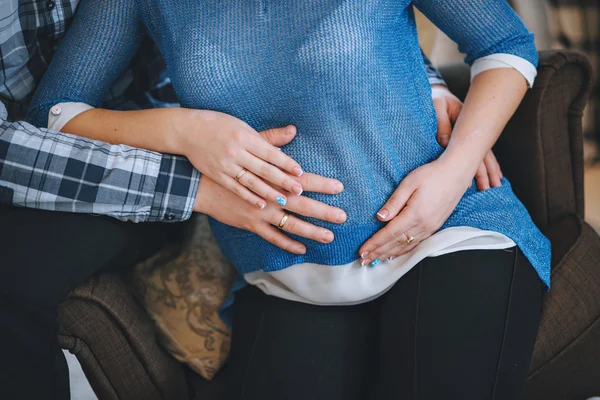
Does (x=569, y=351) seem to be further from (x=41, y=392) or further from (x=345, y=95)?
(x=41, y=392)

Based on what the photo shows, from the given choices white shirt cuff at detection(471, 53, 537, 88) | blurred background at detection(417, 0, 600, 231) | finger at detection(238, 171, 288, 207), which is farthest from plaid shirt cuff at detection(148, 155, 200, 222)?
blurred background at detection(417, 0, 600, 231)

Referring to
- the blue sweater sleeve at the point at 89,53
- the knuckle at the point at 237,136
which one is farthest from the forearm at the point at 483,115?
the blue sweater sleeve at the point at 89,53

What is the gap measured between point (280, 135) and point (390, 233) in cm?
23

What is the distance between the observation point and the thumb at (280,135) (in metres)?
0.81

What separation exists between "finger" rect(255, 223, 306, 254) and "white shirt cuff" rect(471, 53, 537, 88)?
0.46 meters

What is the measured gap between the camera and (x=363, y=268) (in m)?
0.87

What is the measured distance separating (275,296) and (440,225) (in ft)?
1.10

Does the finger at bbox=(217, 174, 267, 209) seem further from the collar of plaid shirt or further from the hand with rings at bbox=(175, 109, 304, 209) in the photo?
the collar of plaid shirt

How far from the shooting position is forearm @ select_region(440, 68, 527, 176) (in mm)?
867

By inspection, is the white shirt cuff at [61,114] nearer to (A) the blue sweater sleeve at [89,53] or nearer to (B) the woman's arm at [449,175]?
(A) the blue sweater sleeve at [89,53]

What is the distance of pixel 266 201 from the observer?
85 cm

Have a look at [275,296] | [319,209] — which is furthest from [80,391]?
[319,209]

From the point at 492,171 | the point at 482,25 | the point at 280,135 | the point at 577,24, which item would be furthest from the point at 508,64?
the point at 577,24

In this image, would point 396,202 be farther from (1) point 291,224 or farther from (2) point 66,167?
(2) point 66,167
